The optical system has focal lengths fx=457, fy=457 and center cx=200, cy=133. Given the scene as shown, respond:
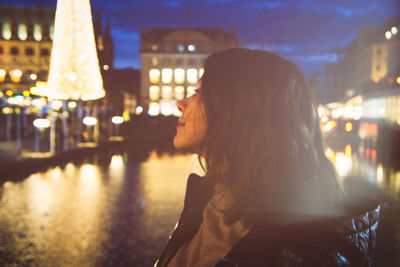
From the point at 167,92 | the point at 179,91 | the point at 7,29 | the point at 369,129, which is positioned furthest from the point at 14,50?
the point at 369,129

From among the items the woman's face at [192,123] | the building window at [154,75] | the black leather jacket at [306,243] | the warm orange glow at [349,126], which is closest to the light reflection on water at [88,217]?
the woman's face at [192,123]

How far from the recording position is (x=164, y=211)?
7547 millimetres

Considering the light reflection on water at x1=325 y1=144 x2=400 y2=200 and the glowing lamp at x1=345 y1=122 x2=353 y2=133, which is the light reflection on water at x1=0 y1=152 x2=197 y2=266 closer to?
the light reflection on water at x1=325 y1=144 x2=400 y2=200

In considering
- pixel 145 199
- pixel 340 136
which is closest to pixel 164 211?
pixel 145 199

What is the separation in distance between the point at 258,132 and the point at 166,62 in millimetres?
69714

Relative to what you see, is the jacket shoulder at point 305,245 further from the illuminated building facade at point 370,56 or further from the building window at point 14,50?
the illuminated building facade at point 370,56

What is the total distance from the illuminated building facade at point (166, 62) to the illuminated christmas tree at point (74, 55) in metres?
47.7

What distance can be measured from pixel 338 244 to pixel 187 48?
2.89 meters

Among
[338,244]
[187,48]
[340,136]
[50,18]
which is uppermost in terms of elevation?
[50,18]

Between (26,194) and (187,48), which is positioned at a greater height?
(187,48)

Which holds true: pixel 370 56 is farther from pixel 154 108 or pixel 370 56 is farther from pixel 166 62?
pixel 154 108

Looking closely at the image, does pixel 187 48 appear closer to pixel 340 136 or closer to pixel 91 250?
pixel 91 250

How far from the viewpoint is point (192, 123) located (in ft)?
4.93

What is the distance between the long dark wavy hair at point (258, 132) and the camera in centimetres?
138
